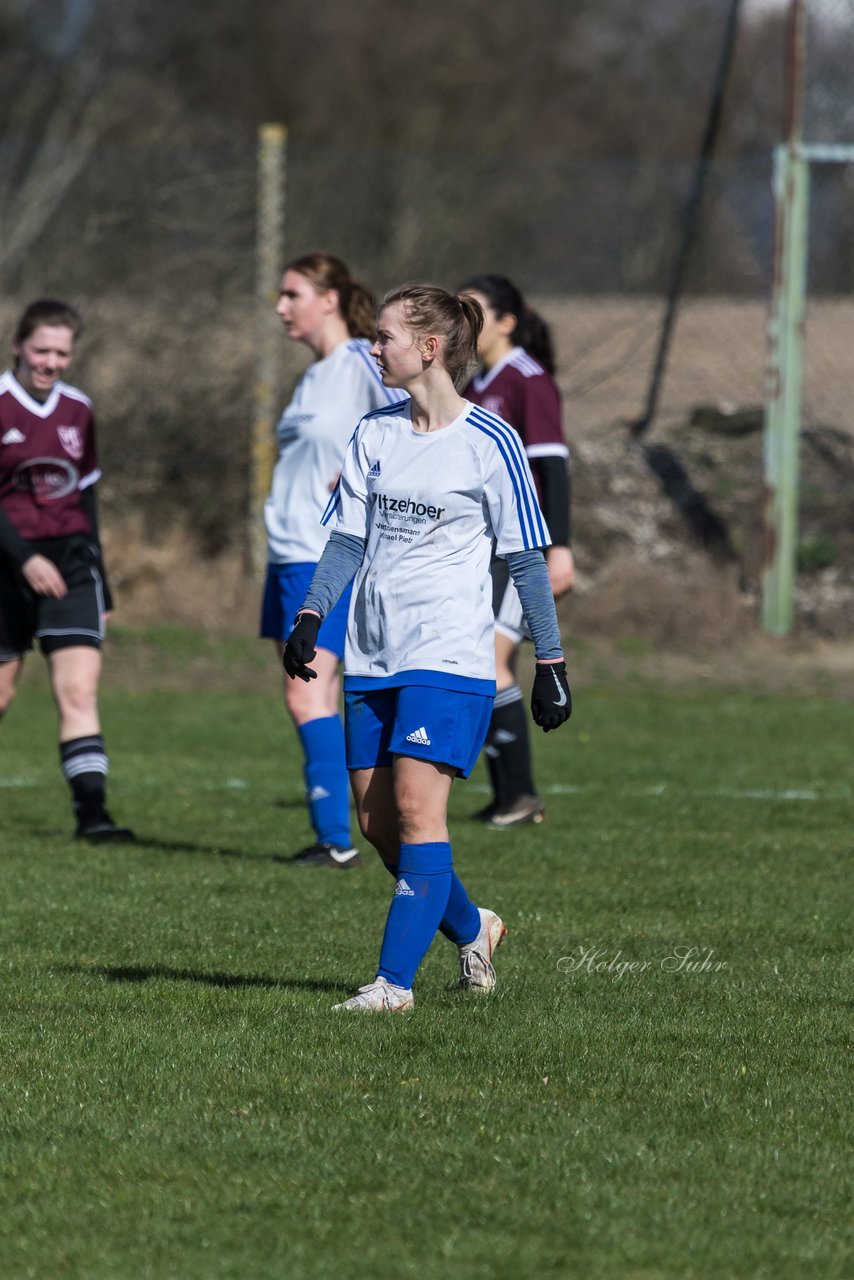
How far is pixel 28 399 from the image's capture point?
25.9 feet

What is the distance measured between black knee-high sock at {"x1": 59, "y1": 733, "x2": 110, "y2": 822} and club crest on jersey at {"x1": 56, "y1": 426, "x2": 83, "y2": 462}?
3.81 ft

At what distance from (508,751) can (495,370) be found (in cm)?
162

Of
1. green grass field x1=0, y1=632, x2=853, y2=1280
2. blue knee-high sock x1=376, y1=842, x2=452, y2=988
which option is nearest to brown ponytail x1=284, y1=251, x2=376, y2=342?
green grass field x1=0, y1=632, x2=853, y2=1280

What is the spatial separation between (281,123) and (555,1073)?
1369 inches

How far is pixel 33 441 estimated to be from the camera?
786 cm

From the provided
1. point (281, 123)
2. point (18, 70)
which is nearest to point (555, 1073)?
point (18, 70)

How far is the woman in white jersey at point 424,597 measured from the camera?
5.02m

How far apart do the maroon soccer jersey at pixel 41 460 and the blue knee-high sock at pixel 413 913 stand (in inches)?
132

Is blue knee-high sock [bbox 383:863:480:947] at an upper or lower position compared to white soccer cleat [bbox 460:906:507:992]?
upper

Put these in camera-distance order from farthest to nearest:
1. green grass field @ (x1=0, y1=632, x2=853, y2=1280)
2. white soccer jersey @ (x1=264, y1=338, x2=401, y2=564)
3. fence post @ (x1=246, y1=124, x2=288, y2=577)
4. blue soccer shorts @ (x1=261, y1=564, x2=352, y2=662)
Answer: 1. fence post @ (x1=246, y1=124, x2=288, y2=577)
2. white soccer jersey @ (x1=264, y1=338, x2=401, y2=564)
3. blue soccer shorts @ (x1=261, y1=564, x2=352, y2=662)
4. green grass field @ (x1=0, y1=632, x2=853, y2=1280)

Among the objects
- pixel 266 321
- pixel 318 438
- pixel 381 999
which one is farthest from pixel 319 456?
pixel 266 321

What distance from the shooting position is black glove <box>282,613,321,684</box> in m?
4.93

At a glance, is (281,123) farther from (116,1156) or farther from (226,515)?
(116,1156)

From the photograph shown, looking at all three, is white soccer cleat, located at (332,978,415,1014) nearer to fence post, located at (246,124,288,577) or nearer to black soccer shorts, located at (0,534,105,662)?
black soccer shorts, located at (0,534,105,662)
